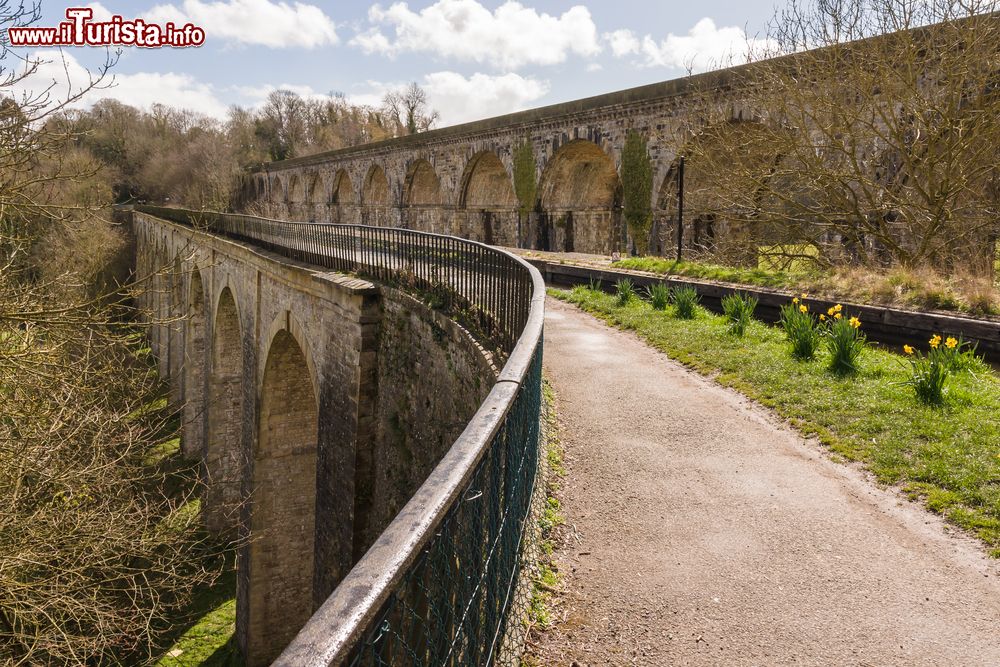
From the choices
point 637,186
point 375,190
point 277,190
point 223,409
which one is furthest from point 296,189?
point 637,186

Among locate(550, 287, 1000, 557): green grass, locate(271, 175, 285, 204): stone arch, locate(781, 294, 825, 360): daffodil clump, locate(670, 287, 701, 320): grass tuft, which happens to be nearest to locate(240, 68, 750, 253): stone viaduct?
locate(670, 287, 701, 320): grass tuft

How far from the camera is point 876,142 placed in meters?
10.9

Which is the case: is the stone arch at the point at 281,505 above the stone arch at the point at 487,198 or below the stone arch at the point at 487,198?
below

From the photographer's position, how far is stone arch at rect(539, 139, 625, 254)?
62.5ft

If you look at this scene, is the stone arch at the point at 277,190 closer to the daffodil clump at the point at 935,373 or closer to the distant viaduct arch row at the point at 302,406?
the distant viaduct arch row at the point at 302,406

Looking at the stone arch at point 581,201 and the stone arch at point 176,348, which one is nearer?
the stone arch at point 581,201

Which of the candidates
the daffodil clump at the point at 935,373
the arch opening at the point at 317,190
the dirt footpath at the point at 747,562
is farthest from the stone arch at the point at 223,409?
the arch opening at the point at 317,190

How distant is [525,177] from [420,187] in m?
10.1

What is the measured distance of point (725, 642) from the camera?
8.99 feet

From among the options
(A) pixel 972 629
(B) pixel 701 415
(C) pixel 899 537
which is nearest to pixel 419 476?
(B) pixel 701 415

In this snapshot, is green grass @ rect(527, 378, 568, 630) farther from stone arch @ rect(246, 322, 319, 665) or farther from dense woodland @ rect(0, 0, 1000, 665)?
stone arch @ rect(246, 322, 319, 665)

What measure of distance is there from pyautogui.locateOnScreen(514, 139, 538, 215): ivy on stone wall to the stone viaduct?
4cm

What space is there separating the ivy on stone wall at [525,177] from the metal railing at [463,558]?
14.7 m

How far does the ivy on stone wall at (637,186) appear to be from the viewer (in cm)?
1580
